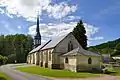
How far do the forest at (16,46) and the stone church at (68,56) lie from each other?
35.7 metres

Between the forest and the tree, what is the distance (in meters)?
36.1

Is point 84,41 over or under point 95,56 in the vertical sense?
over

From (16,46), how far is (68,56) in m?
66.5

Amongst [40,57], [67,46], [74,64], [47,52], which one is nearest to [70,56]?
[74,64]

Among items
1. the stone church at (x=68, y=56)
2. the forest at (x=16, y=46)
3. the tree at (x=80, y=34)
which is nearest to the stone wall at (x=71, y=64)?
the stone church at (x=68, y=56)

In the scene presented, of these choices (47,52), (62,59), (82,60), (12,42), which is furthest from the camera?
(12,42)

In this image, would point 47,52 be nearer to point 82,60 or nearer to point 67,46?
point 67,46

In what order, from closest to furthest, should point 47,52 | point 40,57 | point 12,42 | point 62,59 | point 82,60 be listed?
point 82,60 → point 62,59 → point 47,52 → point 40,57 → point 12,42

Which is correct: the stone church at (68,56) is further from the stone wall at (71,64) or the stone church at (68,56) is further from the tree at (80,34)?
the tree at (80,34)

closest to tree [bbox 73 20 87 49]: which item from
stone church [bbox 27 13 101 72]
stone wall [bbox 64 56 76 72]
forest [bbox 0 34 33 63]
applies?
stone church [bbox 27 13 101 72]

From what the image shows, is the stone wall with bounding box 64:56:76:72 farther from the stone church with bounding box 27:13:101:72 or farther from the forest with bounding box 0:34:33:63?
the forest with bounding box 0:34:33:63

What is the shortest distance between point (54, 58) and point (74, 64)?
10.5 m

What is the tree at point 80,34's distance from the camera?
7669 centimetres

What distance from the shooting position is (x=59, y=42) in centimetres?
5881
